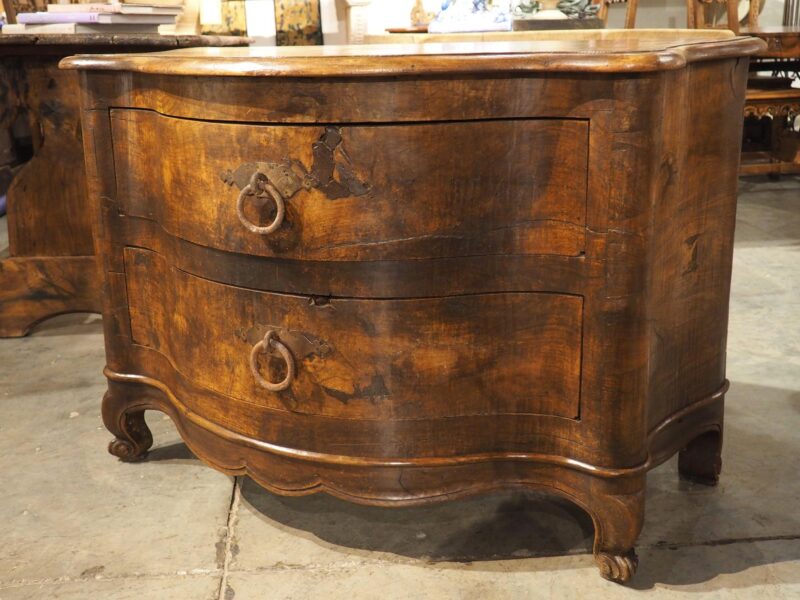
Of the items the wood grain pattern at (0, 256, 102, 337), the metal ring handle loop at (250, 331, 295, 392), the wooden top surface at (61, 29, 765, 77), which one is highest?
the wooden top surface at (61, 29, 765, 77)

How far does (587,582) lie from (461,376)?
401 millimetres

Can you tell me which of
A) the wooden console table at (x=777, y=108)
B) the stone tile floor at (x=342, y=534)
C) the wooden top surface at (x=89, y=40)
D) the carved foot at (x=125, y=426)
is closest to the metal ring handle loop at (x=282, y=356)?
the stone tile floor at (x=342, y=534)

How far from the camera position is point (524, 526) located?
1.63 m

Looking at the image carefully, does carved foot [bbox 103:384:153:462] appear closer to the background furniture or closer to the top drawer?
the top drawer

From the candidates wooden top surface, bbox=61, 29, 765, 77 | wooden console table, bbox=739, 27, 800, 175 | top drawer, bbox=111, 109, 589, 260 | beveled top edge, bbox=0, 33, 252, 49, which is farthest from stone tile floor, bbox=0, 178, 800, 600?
wooden console table, bbox=739, 27, 800, 175

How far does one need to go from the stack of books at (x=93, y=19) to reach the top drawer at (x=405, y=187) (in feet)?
4.26

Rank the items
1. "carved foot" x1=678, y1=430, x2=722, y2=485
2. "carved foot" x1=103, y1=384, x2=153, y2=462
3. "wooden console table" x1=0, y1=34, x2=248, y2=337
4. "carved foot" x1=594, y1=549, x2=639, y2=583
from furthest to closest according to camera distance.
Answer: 1. "wooden console table" x1=0, y1=34, x2=248, y2=337
2. "carved foot" x1=103, y1=384, x2=153, y2=462
3. "carved foot" x1=678, y1=430, x2=722, y2=485
4. "carved foot" x1=594, y1=549, x2=639, y2=583

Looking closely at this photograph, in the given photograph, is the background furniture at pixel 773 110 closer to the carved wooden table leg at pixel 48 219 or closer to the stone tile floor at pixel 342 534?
the stone tile floor at pixel 342 534

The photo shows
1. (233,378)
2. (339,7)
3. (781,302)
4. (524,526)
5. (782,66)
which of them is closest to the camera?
(233,378)

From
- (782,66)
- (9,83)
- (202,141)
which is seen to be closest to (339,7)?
(782,66)

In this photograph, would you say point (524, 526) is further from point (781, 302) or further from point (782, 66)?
point (782, 66)

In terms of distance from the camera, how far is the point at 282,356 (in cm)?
142

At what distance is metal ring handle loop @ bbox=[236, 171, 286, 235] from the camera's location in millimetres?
1327

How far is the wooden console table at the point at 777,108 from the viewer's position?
414 cm
